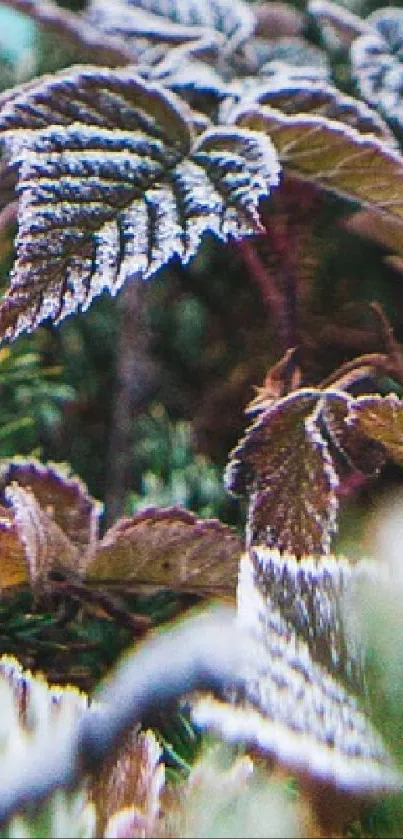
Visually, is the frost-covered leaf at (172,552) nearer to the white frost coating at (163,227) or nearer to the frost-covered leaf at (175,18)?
the white frost coating at (163,227)

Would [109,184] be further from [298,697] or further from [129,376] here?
[298,697]

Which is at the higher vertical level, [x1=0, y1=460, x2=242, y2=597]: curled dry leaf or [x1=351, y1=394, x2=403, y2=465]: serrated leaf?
[x1=351, y1=394, x2=403, y2=465]: serrated leaf

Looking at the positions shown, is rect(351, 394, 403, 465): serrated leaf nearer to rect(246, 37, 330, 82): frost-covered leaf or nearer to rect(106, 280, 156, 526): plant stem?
rect(106, 280, 156, 526): plant stem

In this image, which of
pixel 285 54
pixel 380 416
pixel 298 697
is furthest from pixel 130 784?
pixel 285 54

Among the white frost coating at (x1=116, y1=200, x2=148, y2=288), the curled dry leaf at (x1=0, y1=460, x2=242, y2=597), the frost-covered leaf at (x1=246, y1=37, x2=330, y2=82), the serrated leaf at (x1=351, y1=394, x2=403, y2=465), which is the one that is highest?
the frost-covered leaf at (x1=246, y1=37, x2=330, y2=82)

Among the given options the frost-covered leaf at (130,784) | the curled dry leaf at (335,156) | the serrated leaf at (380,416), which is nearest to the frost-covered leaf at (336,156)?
the curled dry leaf at (335,156)

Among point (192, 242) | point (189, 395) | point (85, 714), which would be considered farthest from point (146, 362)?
point (85, 714)

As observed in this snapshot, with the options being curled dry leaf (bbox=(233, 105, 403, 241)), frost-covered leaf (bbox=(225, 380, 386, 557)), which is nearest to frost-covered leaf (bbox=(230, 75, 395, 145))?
curled dry leaf (bbox=(233, 105, 403, 241))
